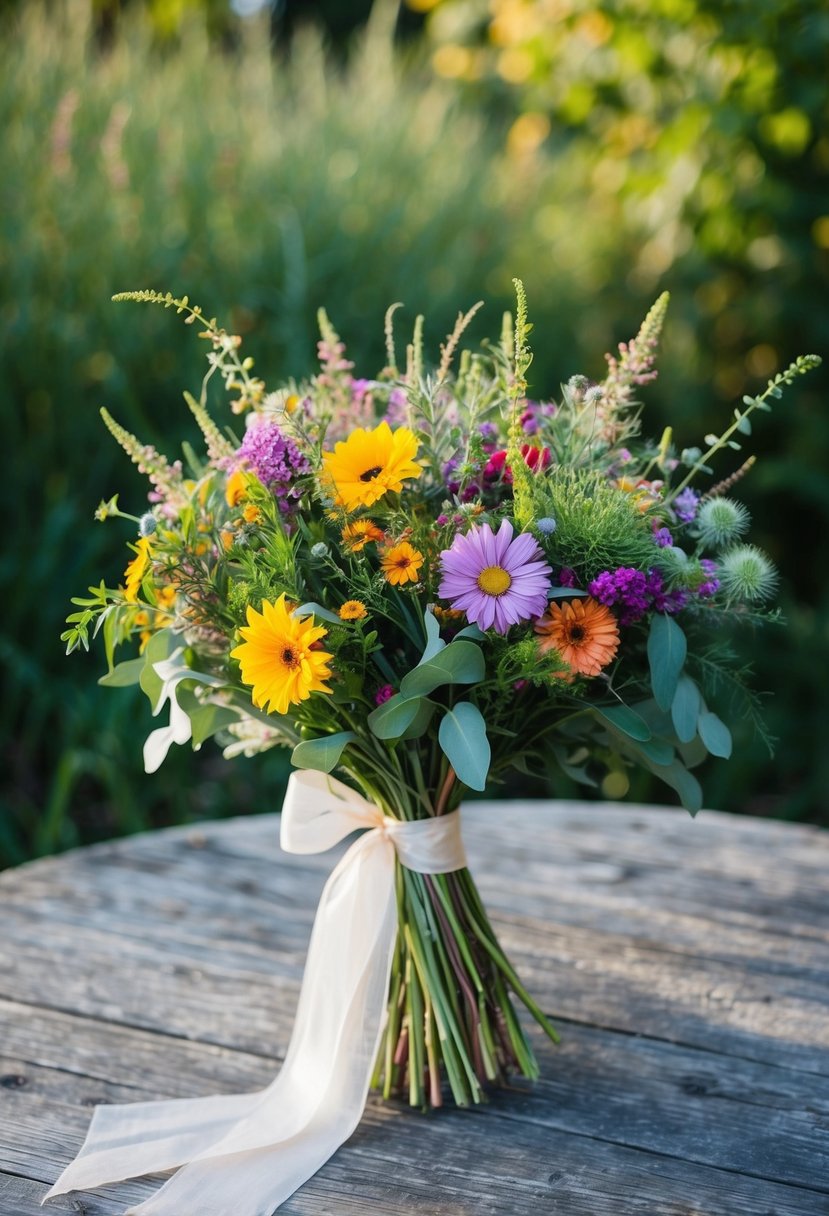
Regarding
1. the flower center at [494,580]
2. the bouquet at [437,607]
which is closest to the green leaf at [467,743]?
the bouquet at [437,607]

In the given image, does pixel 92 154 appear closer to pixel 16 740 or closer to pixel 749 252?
pixel 16 740

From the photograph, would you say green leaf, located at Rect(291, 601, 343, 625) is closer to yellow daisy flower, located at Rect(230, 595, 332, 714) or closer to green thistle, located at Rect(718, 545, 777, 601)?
yellow daisy flower, located at Rect(230, 595, 332, 714)

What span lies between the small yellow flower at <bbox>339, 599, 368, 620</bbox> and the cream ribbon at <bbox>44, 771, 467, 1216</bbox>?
0.26 metres

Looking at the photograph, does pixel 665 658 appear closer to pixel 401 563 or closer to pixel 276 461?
pixel 401 563

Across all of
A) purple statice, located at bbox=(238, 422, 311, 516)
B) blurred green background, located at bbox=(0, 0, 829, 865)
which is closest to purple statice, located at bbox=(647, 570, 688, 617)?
purple statice, located at bbox=(238, 422, 311, 516)

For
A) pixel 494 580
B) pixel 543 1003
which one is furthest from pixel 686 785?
pixel 543 1003

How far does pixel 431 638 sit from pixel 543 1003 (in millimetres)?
618

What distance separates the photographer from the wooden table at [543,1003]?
1.10m

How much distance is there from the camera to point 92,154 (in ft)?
9.69

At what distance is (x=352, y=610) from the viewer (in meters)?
0.99

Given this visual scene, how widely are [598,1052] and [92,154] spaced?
2508mm

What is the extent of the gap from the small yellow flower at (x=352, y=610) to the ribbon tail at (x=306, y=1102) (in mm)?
293

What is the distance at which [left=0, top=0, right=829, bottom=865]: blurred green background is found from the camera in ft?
8.73

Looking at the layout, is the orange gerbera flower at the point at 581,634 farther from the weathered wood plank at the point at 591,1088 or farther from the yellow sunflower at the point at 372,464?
the weathered wood plank at the point at 591,1088
